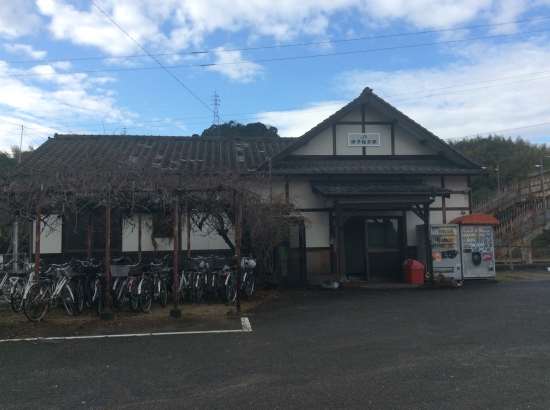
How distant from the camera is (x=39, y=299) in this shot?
26.5ft

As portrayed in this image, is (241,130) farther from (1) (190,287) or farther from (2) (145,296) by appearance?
(2) (145,296)

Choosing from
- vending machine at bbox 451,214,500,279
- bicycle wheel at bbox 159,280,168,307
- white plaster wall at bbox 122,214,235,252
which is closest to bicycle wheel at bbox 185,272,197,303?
bicycle wheel at bbox 159,280,168,307

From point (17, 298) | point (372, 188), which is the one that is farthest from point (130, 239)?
point (372, 188)

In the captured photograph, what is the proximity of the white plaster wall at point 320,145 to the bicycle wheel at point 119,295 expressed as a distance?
7414mm

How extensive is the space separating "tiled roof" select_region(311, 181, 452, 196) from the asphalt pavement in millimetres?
4557

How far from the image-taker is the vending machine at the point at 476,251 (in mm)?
13891

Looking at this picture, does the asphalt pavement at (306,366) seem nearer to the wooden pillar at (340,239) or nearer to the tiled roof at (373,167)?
the wooden pillar at (340,239)

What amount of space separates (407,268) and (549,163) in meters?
33.2

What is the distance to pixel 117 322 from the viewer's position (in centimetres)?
807

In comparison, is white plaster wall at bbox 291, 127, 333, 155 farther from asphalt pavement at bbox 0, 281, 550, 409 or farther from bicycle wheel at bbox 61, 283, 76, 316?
bicycle wheel at bbox 61, 283, 76, 316

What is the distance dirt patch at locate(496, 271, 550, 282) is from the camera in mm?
14570

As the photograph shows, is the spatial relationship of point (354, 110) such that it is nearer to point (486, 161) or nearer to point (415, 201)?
point (415, 201)

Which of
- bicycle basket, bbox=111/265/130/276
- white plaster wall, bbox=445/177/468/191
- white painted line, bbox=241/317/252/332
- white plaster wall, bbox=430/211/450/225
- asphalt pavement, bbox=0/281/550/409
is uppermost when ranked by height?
white plaster wall, bbox=445/177/468/191

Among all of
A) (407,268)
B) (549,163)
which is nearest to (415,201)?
(407,268)
